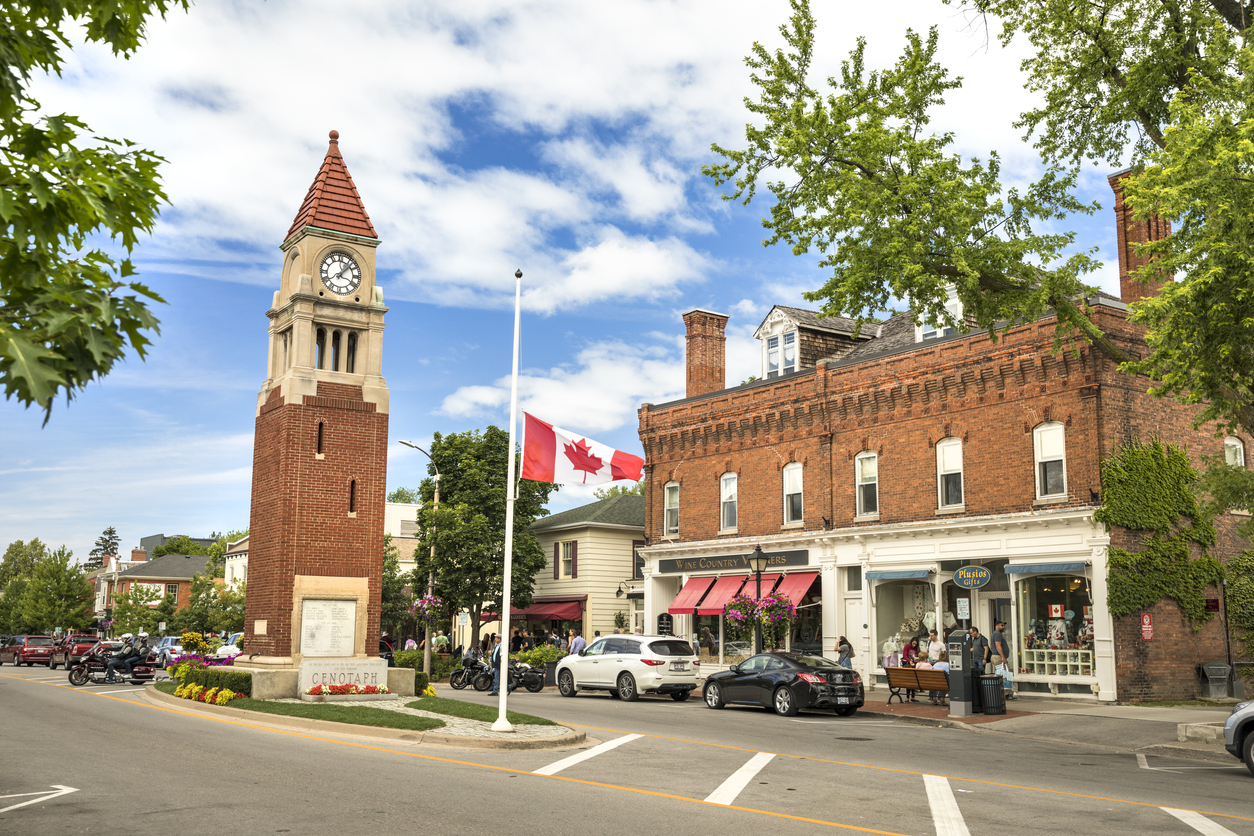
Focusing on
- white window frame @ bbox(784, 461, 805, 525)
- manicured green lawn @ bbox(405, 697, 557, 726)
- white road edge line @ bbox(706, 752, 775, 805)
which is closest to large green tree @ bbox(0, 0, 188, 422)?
white road edge line @ bbox(706, 752, 775, 805)

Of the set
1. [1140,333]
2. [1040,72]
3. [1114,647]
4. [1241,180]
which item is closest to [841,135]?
[1040,72]

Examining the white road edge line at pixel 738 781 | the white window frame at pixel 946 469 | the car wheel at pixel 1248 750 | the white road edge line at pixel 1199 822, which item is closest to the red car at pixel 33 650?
the white window frame at pixel 946 469

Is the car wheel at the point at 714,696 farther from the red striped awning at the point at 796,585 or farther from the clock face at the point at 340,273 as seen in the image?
the clock face at the point at 340,273

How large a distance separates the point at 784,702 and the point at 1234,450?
1473 centimetres

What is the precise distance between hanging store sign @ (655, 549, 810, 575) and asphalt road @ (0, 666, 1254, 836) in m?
13.8

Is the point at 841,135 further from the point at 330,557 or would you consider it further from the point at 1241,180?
the point at 330,557

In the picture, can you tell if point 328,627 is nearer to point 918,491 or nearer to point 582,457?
point 582,457

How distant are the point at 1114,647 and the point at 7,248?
968 inches

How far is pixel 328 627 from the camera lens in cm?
2305

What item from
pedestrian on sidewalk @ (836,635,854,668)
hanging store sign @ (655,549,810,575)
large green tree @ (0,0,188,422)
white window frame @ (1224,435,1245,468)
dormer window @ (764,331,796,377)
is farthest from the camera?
dormer window @ (764,331,796,377)

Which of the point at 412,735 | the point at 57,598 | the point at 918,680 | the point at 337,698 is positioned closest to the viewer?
the point at 412,735

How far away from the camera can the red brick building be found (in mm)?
25359

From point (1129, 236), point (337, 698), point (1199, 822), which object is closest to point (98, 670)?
point (337, 698)

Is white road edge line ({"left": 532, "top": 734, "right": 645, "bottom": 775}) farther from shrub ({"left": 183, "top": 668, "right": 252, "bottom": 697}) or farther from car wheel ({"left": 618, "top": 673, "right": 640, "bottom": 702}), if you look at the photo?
car wheel ({"left": 618, "top": 673, "right": 640, "bottom": 702})
